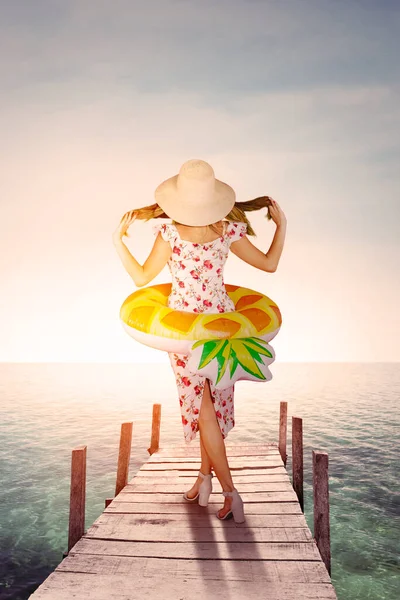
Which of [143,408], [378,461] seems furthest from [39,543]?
[143,408]

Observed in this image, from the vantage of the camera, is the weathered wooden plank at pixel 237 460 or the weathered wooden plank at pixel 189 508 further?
the weathered wooden plank at pixel 237 460

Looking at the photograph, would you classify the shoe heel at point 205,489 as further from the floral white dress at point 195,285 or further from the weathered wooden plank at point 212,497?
the floral white dress at point 195,285

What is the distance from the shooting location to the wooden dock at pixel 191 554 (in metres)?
3.05

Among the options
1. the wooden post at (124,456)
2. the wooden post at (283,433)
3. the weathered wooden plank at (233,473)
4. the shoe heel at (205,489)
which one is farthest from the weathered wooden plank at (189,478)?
the wooden post at (283,433)

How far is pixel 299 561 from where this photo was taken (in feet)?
11.3

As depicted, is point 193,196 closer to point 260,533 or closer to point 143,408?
point 260,533

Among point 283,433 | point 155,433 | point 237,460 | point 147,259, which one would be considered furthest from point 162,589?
point 283,433

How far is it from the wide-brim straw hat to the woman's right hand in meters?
0.27

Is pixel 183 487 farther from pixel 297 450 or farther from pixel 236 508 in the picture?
pixel 297 450

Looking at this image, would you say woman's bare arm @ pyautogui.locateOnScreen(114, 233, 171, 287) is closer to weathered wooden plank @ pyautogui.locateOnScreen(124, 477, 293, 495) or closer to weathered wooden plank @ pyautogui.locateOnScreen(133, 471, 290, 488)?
weathered wooden plank @ pyautogui.locateOnScreen(124, 477, 293, 495)

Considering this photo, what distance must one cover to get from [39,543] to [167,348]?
927cm

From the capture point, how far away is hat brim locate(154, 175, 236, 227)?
3844 millimetres

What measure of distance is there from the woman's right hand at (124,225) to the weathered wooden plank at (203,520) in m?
2.43

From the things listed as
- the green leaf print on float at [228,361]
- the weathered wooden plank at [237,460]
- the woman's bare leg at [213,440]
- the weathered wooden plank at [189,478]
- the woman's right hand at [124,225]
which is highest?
the woman's right hand at [124,225]
